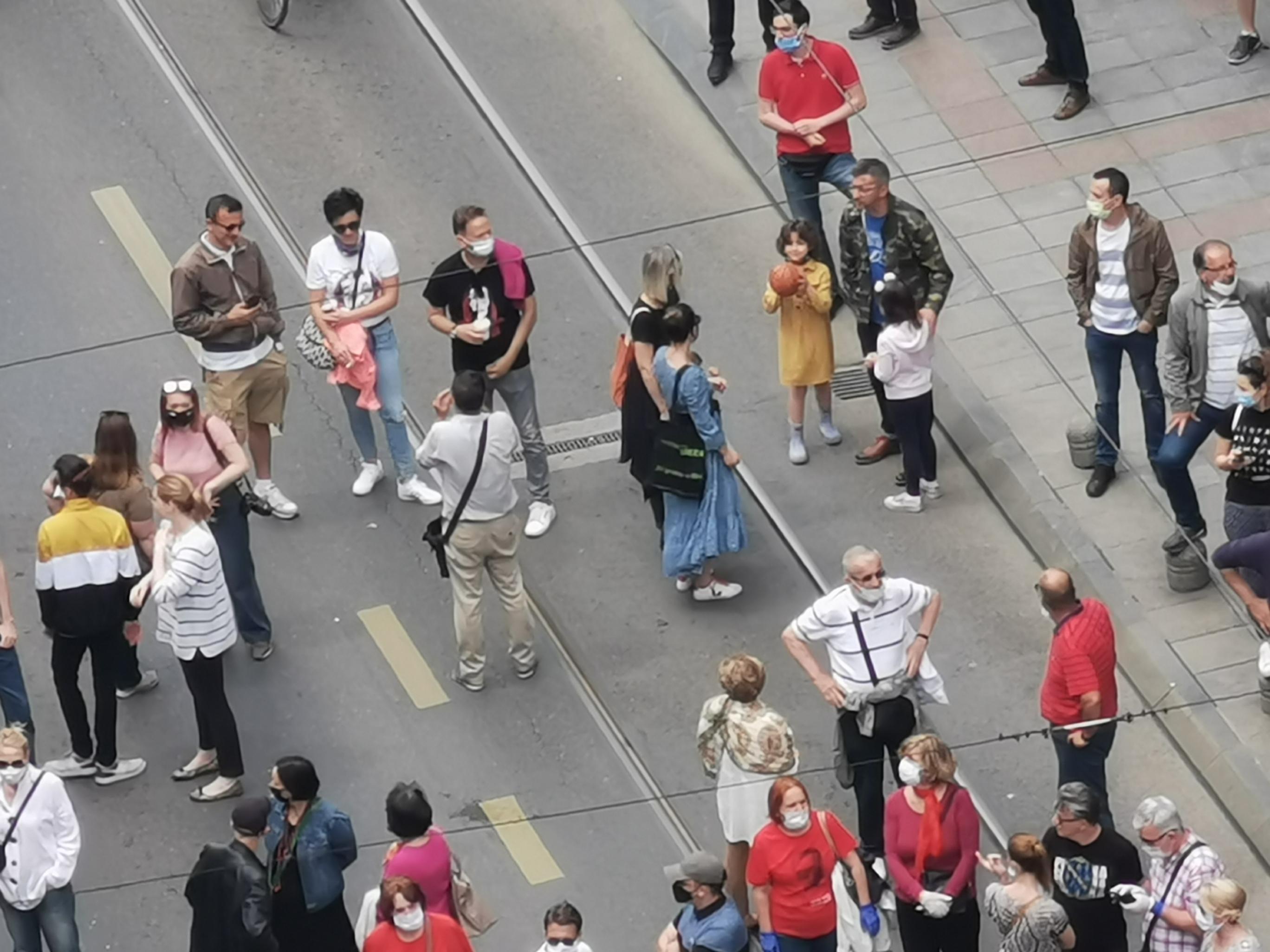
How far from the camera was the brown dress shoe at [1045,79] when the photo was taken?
19.8 metres

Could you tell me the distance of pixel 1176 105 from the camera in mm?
19656

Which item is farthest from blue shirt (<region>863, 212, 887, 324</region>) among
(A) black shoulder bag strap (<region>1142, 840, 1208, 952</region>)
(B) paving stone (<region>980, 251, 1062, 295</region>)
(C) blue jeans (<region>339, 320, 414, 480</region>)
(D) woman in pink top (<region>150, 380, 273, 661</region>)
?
(A) black shoulder bag strap (<region>1142, 840, 1208, 952</region>)

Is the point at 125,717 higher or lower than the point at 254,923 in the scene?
lower

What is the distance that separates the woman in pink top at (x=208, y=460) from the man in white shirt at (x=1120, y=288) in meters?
4.29

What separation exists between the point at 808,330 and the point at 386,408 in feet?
7.29

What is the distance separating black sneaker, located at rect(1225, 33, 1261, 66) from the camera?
19.8m

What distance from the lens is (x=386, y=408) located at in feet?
56.0

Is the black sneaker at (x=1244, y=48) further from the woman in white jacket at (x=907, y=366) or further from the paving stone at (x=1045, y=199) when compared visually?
the woman in white jacket at (x=907, y=366)

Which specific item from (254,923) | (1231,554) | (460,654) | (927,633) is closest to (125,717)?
(460,654)

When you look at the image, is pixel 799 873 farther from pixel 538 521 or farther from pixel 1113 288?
pixel 1113 288

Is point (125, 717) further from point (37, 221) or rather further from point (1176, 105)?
point (1176, 105)

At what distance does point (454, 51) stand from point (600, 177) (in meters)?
1.59

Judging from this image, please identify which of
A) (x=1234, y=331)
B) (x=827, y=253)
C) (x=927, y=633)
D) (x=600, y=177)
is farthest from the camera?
(x=600, y=177)

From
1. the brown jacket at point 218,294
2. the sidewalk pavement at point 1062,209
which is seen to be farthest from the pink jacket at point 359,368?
the sidewalk pavement at point 1062,209
